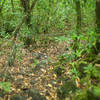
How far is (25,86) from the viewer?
3.46 metres

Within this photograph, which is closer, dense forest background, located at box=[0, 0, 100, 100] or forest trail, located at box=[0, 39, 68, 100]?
dense forest background, located at box=[0, 0, 100, 100]

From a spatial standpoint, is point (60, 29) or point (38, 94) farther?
point (60, 29)

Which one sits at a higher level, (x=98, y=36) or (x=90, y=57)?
(x=98, y=36)

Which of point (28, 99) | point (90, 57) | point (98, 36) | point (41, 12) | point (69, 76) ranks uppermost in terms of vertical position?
point (41, 12)

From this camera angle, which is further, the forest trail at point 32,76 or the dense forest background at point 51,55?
the forest trail at point 32,76

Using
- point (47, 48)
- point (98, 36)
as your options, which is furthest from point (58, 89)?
point (47, 48)

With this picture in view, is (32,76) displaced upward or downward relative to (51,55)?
downward

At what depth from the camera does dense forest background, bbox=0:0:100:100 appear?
2.63 meters

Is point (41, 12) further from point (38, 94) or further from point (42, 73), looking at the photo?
point (38, 94)

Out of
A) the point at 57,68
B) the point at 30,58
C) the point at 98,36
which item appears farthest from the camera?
the point at 30,58

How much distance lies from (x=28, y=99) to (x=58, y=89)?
76 cm

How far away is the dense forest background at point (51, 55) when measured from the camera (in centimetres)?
263

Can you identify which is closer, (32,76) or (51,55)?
(32,76)

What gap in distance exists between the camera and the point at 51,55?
5.57 m
